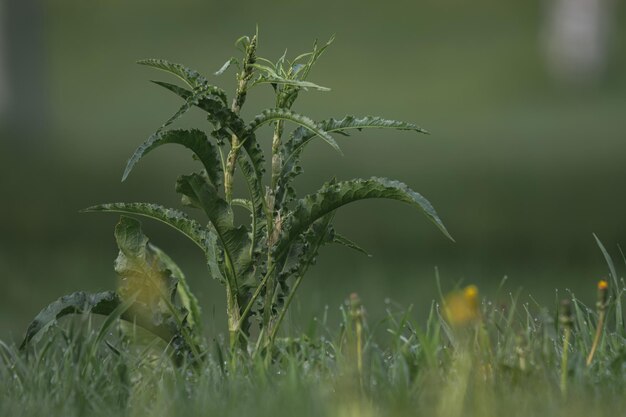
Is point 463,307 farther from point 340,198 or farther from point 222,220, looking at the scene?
point 222,220

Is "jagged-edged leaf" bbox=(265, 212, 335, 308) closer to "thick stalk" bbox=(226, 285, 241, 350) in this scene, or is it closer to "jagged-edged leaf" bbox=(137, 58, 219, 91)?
"thick stalk" bbox=(226, 285, 241, 350)

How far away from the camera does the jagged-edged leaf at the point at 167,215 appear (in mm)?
3039

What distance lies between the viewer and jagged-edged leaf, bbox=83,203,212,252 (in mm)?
3039

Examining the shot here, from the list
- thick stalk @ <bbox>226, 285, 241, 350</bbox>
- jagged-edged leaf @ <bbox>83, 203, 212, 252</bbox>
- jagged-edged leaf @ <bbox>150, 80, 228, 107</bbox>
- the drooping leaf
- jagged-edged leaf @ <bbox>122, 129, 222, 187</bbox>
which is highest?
the drooping leaf

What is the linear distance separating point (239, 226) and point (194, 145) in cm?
26

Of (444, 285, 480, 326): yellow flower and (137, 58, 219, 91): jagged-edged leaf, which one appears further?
(137, 58, 219, 91): jagged-edged leaf

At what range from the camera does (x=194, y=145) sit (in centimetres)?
305

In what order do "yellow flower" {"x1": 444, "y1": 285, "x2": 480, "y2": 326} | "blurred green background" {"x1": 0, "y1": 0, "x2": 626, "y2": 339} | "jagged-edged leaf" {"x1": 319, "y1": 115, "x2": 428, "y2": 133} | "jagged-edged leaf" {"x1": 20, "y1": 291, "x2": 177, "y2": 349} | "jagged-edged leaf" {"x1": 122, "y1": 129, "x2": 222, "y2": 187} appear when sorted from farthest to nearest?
"blurred green background" {"x1": 0, "y1": 0, "x2": 626, "y2": 339}, "jagged-edged leaf" {"x1": 20, "y1": 291, "x2": 177, "y2": 349}, "jagged-edged leaf" {"x1": 319, "y1": 115, "x2": 428, "y2": 133}, "jagged-edged leaf" {"x1": 122, "y1": 129, "x2": 222, "y2": 187}, "yellow flower" {"x1": 444, "y1": 285, "x2": 480, "y2": 326}

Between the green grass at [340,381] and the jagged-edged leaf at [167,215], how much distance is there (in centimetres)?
32

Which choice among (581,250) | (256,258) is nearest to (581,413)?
(256,258)

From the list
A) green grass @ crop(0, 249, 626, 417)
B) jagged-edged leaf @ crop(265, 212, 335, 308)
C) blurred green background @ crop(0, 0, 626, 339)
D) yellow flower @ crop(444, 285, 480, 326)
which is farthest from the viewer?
blurred green background @ crop(0, 0, 626, 339)

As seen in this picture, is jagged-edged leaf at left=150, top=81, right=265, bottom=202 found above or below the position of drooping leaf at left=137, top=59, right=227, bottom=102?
below

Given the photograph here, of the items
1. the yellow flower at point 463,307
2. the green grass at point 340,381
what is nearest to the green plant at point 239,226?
the green grass at point 340,381

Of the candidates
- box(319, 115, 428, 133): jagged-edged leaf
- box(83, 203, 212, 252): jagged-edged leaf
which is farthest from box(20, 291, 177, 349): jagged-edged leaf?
box(319, 115, 428, 133): jagged-edged leaf
